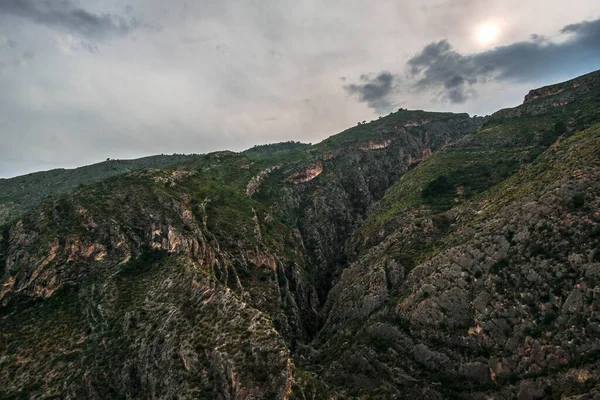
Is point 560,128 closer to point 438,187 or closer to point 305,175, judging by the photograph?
point 438,187

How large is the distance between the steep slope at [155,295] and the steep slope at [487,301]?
45.3 ft

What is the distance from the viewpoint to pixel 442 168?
342ft

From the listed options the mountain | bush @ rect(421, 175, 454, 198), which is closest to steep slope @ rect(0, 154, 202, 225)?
the mountain

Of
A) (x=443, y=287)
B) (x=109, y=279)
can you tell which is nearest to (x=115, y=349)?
(x=109, y=279)

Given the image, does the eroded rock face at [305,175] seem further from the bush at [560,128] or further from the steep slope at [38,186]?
the bush at [560,128]

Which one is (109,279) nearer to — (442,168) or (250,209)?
(250,209)

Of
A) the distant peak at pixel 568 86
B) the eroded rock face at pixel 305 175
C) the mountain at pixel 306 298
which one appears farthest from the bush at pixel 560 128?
the eroded rock face at pixel 305 175

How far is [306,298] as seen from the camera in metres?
83.6

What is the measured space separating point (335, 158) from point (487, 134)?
76.5m

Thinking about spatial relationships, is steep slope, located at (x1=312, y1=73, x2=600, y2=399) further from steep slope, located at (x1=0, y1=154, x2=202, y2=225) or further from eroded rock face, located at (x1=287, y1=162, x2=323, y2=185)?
steep slope, located at (x1=0, y1=154, x2=202, y2=225)

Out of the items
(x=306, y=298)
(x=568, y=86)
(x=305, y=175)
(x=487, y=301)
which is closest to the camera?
(x=487, y=301)

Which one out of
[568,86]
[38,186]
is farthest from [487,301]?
[38,186]

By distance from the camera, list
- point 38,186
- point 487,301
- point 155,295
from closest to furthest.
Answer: point 487,301
point 155,295
point 38,186

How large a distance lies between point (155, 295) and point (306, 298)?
4320cm
